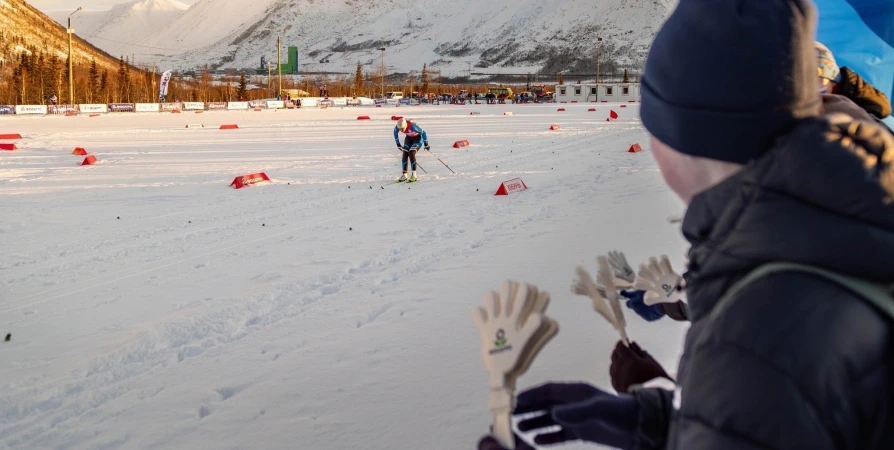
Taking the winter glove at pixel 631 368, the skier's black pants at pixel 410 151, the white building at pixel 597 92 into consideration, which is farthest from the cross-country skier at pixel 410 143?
the white building at pixel 597 92

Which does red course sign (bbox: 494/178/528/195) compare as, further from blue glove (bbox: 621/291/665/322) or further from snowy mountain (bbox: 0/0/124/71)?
snowy mountain (bbox: 0/0/124/71)

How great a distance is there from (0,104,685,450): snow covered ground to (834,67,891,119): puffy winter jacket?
1.62 m

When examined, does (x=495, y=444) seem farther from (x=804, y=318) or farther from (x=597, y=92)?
(x=597, y=92)

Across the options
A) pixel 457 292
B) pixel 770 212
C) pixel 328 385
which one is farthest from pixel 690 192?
pixel 457 292

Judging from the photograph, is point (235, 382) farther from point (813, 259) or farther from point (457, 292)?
point (813, 259)

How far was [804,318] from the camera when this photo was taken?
91cm

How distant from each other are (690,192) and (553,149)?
1708 centimetres

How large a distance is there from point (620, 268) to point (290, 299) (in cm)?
380

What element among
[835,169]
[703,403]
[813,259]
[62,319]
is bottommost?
[62,319]

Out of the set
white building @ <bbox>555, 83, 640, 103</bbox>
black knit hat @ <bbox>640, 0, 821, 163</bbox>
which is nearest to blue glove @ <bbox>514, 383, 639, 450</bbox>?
black knit hat @ <bbox>640, 0, 821, 163</bbox>

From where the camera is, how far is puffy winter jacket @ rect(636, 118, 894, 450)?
898 millimetres

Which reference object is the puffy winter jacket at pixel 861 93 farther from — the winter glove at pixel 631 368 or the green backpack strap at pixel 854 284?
the green backpack strap at pixel 854 284

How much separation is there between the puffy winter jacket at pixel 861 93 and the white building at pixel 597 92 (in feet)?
257

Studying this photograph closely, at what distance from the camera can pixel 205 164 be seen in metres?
16.2
